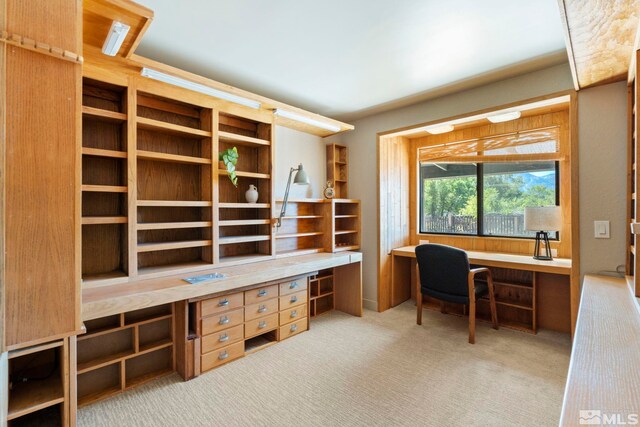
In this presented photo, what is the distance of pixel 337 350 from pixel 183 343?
4.32 feet

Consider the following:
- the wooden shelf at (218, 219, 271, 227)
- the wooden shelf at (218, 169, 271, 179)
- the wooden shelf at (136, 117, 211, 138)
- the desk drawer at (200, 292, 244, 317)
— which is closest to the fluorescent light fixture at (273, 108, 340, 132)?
the wooden shelf at (218, 169, 271, 179)

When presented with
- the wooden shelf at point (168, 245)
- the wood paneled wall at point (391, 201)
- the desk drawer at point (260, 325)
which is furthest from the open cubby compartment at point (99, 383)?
the wood paneled wall at point (391, 201)

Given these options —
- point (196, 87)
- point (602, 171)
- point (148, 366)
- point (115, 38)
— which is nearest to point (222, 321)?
point (148, 366)

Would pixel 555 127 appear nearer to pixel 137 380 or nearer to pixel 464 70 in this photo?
pixel 464 70

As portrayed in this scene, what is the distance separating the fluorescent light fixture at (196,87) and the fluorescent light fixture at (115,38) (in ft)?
0.81

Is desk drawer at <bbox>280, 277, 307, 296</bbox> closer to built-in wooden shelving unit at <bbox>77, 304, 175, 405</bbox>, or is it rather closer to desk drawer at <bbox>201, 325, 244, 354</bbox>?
desk drawer at <bbox>201, 325, 244, 354</bbox>

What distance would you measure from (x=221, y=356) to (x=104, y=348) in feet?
2.78

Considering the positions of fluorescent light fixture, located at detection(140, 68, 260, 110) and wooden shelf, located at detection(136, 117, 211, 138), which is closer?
fluorescent light fixture, located at detection(140, 68, 260, 110)

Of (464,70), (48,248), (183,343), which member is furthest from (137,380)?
(464,70)

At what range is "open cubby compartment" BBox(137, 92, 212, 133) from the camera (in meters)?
2.45

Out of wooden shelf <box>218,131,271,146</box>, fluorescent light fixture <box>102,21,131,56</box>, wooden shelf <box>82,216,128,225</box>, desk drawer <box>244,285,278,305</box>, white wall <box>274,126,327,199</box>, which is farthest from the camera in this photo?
white wall <box>274,126,327,199</box>

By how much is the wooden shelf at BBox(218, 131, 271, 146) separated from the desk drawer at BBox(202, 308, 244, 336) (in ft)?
5.18

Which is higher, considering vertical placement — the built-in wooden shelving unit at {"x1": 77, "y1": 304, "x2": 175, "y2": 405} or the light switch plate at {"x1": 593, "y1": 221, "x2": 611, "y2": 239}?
the light switch plate at {"x1": 593, "y1": 221, "x2": 611, "y2": 239}

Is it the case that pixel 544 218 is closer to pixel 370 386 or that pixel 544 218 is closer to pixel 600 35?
pixel 600 35
